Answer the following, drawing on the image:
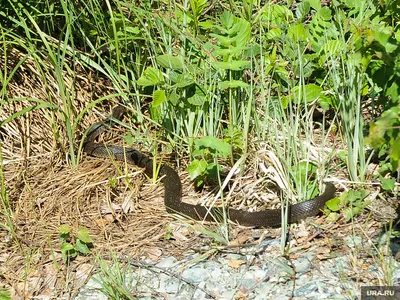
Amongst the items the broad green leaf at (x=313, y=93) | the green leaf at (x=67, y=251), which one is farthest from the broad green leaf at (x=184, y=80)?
the green leaf at (x=67, y=251)

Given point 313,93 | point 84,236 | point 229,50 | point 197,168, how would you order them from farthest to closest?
point 313,93, point 197,168, point 229,50, point 84,236

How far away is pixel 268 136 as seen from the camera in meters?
4.59

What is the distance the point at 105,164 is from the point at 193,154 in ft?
3.09

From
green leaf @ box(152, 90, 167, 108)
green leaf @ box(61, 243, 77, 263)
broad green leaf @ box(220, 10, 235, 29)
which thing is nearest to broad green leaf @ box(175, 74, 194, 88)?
green leaf @ box(152, 90, 167, 108)

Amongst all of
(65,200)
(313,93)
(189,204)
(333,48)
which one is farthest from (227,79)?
(65,200)

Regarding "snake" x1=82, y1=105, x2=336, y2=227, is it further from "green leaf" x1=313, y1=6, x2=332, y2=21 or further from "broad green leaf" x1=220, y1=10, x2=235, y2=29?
"green leaf" x1=313, y1=6, x2=332, y2=21

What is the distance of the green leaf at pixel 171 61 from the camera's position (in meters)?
4.61


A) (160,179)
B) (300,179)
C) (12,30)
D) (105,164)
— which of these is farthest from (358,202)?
(12,30)

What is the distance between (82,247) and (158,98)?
1.15m

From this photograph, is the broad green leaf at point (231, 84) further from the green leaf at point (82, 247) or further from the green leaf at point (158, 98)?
the green leaf at point (82, 247)

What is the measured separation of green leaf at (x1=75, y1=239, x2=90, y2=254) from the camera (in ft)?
13.6

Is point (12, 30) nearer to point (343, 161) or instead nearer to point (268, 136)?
point (268, 136)

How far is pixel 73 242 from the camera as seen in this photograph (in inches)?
169

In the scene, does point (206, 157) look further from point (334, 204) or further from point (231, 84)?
point (334, 204)
